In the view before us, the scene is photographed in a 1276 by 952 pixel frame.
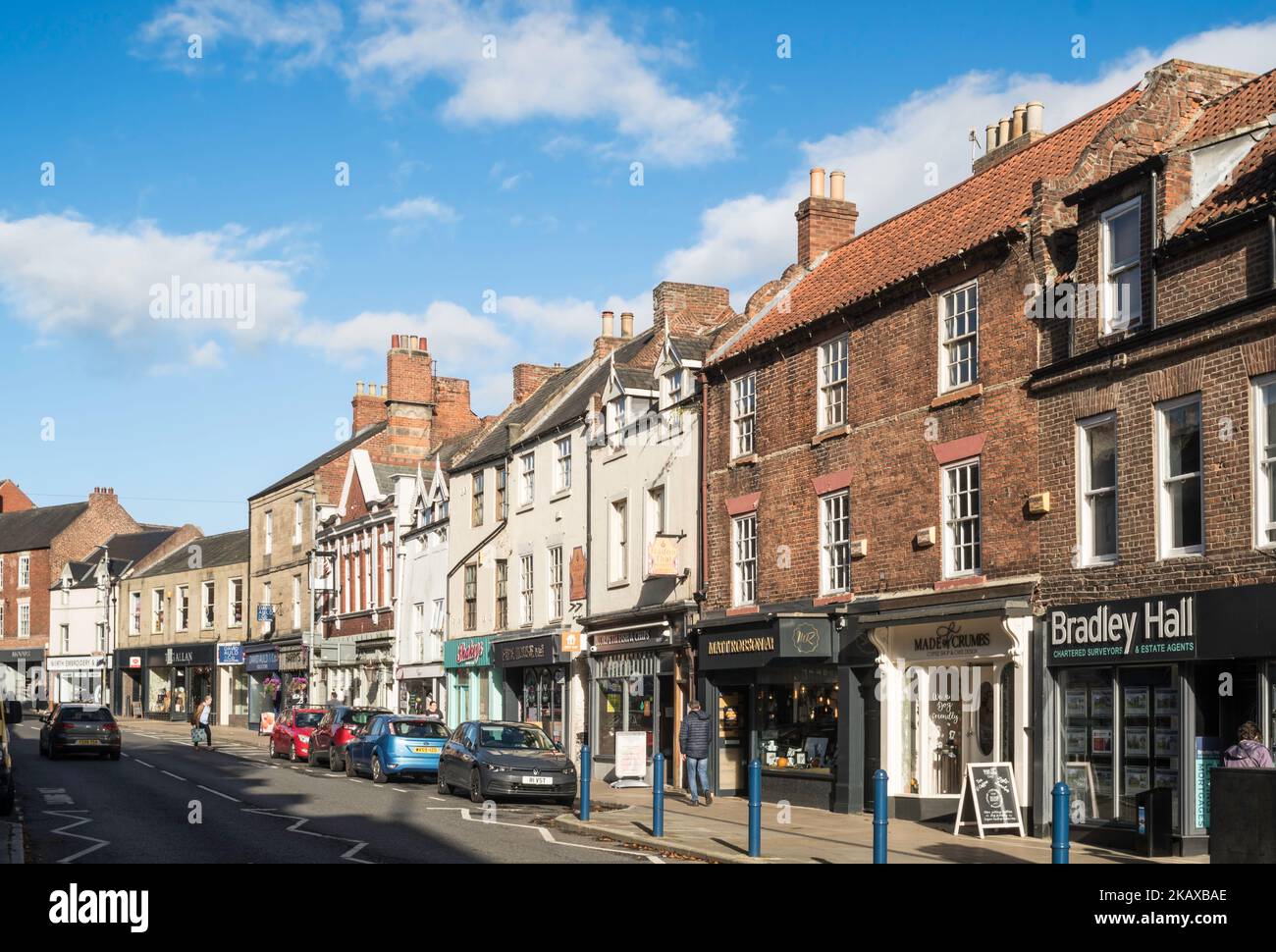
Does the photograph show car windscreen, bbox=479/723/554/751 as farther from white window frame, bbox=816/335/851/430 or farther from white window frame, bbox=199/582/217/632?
white window frame, bbox=199/582/217/632

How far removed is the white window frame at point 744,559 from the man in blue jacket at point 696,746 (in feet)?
9.43

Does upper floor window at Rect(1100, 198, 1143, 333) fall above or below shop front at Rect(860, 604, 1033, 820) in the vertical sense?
above

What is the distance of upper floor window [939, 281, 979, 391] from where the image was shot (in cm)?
2186

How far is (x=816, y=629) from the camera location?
79.5 ft

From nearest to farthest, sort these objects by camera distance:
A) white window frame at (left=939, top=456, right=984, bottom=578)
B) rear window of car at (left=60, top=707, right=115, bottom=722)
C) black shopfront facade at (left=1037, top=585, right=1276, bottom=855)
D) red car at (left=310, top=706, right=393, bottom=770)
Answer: black shopfront facade at (left=1037, top=585, right=1276, bottom=855)
white window frame at (left=939, top=456, right=984, bottom=578)
red car at (left=310, top=706, right=393, bottom=770)
rear window of car at (left=60, top=707, right=115, bottom=722)

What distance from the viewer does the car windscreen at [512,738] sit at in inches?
1034

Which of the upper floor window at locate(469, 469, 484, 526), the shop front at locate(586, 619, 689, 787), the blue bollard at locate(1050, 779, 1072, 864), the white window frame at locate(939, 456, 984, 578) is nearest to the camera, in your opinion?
the blue bollard at locate(1050, 779, 1072, 864)

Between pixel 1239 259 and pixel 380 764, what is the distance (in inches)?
787

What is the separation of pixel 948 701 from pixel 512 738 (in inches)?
327

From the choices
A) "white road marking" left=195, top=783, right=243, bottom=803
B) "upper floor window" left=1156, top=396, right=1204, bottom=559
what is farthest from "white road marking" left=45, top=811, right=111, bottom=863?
"upper floor window" left=1156, top=396, right=1204, bottom=559

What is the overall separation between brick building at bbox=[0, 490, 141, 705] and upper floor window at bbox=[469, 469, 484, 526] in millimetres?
46087

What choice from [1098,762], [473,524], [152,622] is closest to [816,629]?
[1098,762]

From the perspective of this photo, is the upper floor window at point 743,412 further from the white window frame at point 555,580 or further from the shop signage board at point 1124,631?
the white window frame at point 555,580

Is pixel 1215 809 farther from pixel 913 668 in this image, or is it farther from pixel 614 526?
pixel 614 526
